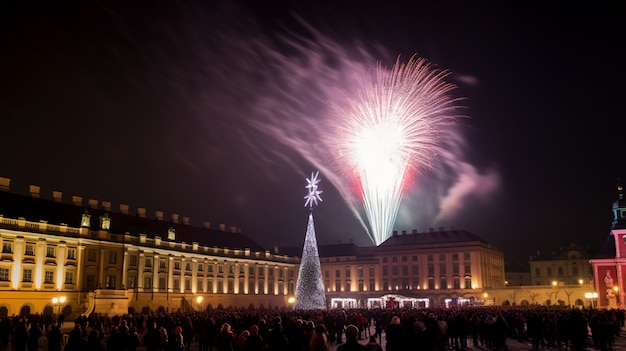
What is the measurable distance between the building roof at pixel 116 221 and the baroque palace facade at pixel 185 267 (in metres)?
0.17

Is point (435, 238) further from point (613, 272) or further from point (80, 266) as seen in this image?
point (80, 266)

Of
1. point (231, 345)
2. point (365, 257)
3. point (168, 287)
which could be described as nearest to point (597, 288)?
point (365, 257)

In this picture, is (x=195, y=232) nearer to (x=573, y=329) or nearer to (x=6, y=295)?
(x=6, y=295)

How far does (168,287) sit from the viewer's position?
7188 cm

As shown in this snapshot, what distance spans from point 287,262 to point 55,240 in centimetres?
4334

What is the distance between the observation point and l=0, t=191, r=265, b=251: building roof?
193ft

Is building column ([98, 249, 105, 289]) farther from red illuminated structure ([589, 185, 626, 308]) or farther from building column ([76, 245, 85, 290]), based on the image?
red illuminated structure ([589, 185, 626, 308])

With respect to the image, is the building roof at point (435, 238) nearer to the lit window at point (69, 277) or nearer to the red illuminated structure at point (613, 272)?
the red illuminated structure at point (613, 272)

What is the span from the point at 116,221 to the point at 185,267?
10.4 metres

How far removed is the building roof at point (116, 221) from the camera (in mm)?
58906

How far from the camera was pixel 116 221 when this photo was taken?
70938mm

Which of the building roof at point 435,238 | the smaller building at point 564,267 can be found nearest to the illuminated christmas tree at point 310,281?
the building roof at point 435,238

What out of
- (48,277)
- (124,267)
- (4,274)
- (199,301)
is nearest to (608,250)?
(199,301)

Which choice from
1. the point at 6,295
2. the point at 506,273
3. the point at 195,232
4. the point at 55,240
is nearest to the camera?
the point at 6,295
